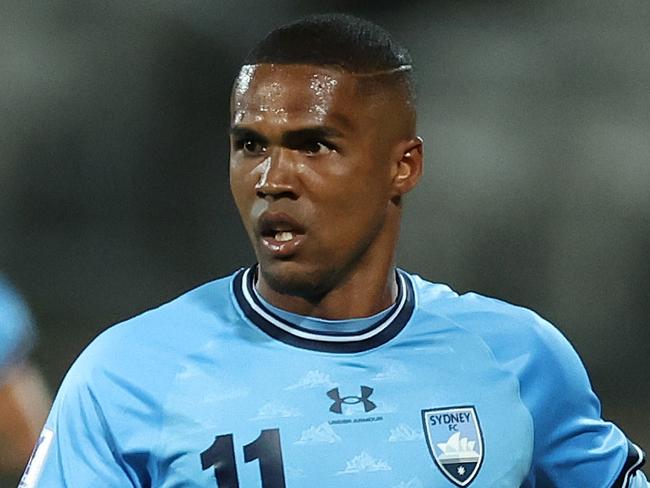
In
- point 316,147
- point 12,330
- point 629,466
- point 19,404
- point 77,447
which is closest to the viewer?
point 77,447

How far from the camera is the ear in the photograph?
2.42 m

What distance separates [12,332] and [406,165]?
1.01 meters

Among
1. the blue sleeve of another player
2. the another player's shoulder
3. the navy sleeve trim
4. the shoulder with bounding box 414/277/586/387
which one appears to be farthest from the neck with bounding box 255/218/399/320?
the another player's shoulder

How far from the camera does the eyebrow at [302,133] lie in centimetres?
228

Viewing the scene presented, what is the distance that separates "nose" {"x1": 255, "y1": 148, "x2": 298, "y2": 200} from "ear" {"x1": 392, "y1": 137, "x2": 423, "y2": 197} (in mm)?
206

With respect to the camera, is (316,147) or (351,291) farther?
(351,291)

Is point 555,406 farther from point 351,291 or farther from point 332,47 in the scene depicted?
point 332,47

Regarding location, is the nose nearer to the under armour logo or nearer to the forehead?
the forehead

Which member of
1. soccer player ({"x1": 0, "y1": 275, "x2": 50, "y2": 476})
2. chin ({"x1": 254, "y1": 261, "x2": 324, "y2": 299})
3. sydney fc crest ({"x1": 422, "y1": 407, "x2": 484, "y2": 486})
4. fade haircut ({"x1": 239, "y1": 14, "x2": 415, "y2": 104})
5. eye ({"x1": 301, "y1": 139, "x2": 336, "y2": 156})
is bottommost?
soccer player ({"x1": 0, "y1": 275, "x2": 50, "y2": 476})

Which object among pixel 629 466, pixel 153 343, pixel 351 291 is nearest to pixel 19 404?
pixel 153 343

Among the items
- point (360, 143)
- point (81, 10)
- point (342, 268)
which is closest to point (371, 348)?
point (342, 268)

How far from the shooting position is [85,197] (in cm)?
527

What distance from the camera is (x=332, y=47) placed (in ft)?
7.68

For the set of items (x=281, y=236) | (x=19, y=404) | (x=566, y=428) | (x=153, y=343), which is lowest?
(x=19, y=404)
